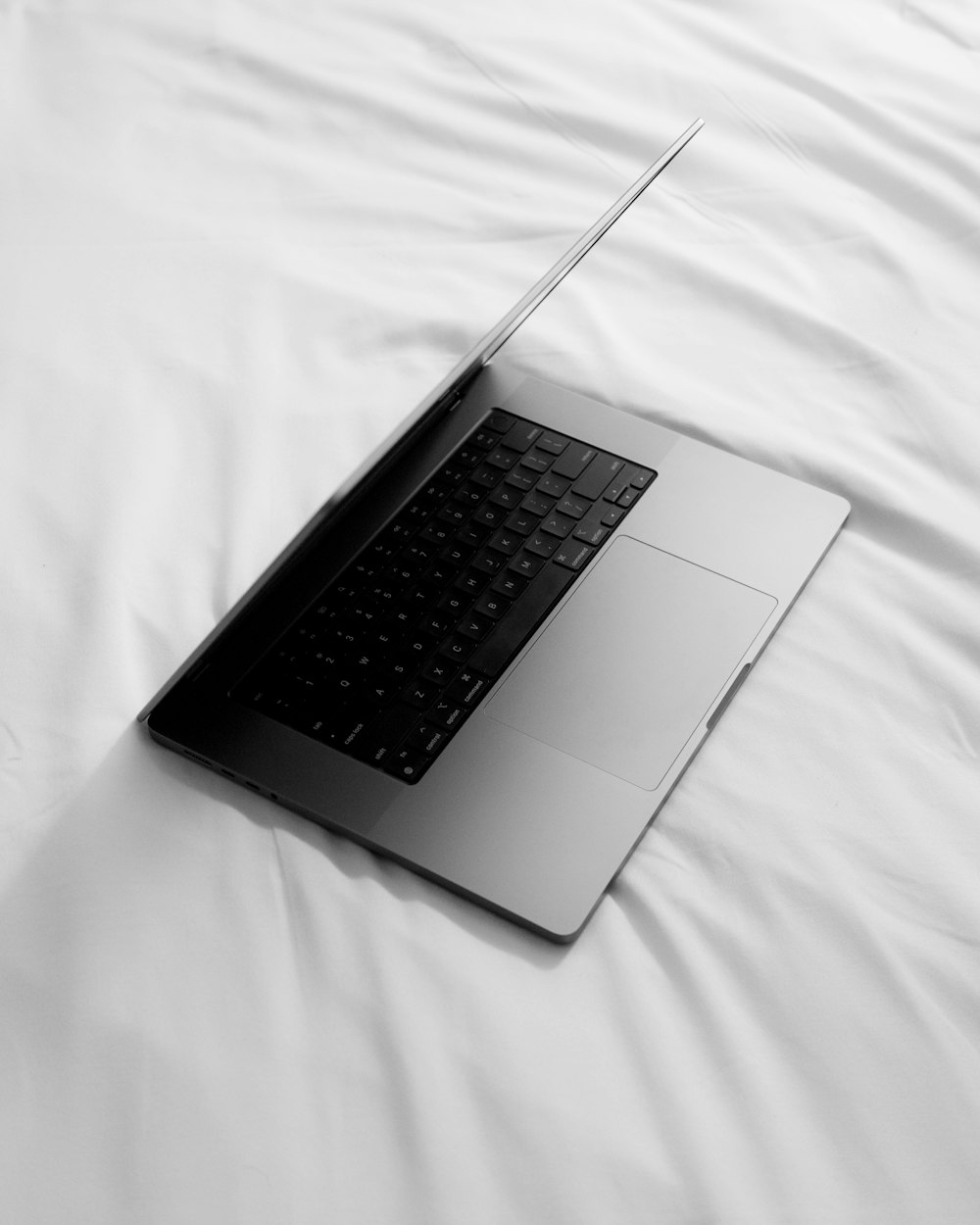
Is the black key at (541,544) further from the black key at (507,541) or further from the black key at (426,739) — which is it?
the black key at (426,739)

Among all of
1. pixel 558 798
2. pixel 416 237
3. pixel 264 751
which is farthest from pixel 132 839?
pixel 416 237

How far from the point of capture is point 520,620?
0.67 meters

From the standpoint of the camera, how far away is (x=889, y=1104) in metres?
0.52

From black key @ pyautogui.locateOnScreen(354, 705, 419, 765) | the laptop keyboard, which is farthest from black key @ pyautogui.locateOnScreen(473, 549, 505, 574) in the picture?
black key @ pyautogui.locateOnScreen(354, 705, 419, 765)

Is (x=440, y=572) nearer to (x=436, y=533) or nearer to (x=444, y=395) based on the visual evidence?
(x=436, y=533)

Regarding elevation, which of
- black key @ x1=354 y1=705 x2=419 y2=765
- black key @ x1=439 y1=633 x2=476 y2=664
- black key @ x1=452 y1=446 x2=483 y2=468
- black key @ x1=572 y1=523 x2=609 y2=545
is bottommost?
black key @ x1=354 y1=705 x2=419 y2=765

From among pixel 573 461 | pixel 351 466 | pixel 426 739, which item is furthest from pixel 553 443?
pixel 426 739

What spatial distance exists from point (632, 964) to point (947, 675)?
0.77 feet

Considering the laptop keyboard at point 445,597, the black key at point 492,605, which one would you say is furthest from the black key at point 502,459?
the black key at point 492,605

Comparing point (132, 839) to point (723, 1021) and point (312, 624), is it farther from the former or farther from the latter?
point (723, 1021)

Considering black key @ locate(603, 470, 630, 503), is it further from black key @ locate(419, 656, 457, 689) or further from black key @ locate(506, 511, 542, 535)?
black key @ locate(419, 656, 457, 689)

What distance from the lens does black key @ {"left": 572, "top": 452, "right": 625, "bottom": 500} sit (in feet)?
2.47

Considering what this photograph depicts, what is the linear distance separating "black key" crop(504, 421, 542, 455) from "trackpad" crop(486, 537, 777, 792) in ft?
0.30

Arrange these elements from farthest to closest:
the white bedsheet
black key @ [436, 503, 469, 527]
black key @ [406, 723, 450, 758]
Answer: black key @ [436, 503, 469, 527]
black key @ [406, 723, 450, 758]
the white bedsheet
